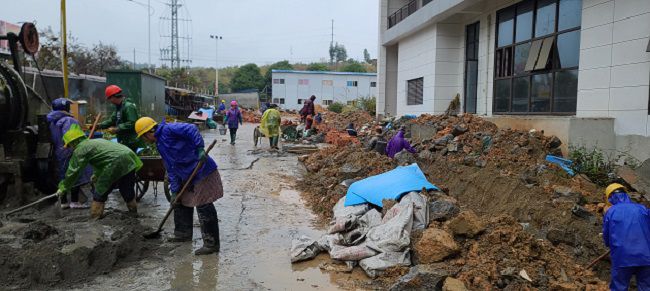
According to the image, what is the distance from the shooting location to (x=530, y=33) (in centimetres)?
1054

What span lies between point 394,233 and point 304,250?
3.11 ft

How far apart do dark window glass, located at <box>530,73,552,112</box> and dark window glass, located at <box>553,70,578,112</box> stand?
215 millimetres

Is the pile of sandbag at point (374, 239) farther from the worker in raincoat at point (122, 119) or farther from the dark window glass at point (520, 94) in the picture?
the dark window glass at point (520, 94)

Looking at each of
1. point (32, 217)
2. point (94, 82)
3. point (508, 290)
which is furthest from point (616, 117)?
point (94, 82)

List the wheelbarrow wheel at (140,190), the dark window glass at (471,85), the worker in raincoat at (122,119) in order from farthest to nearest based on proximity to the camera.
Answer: the dark window glass at (471,85), the wheelbarrow wheel at (140,190), the worker in raincoat at (122,119)

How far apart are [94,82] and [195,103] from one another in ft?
42.6

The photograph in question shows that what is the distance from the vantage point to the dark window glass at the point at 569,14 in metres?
9.02

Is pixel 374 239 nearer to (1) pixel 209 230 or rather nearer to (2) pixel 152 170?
(1) pixel 209 230

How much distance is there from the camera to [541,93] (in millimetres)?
10180

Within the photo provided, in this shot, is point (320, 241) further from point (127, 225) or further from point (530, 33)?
point (530, 33)

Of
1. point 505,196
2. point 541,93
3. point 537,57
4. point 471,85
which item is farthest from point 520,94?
point 505,196

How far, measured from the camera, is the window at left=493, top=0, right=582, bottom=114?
30.4 ft

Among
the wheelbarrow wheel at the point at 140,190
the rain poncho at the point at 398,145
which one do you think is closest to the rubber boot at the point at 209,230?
the wheelbarrow wheel at the point at 140,190

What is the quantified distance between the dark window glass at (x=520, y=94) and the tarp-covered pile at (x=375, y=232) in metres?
6.03
